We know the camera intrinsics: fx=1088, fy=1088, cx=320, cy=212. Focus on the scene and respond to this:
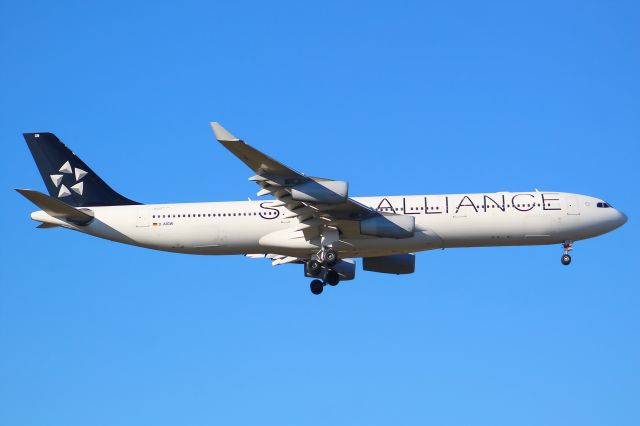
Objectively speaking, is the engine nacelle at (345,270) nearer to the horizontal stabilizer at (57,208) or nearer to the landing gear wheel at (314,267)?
the landing gear wheel at (314,267)

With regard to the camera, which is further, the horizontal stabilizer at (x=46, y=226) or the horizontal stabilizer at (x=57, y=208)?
the horizontal stabilizer at (x=46, y=226)

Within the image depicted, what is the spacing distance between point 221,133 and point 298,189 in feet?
18.1

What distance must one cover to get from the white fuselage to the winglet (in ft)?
28.7


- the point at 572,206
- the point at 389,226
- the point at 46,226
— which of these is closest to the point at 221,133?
the point at 389,226

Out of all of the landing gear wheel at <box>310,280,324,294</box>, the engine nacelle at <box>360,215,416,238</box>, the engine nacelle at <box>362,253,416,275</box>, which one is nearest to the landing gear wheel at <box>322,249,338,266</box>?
the engine nacelle at <box>360,215,416,238</box>

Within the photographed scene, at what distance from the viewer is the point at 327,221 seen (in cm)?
5294

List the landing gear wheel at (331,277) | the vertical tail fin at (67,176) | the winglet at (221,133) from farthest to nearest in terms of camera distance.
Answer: the vertical tail fin at (67,176)
the landing gear wheel at (331,277)
the winglet at (221,133)

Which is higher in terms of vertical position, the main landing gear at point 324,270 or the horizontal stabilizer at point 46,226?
the horizontal stabilizer at point 46,226

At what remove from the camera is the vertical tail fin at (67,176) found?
5738 centimetres

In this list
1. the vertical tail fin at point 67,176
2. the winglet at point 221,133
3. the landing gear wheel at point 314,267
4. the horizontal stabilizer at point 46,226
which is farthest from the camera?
the vertical tail fin at point 67,176

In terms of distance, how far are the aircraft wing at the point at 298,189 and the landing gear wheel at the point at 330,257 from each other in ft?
5.00

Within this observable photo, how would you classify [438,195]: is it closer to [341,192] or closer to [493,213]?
[493,213]

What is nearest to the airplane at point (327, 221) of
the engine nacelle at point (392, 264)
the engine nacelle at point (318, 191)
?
the engine nacelle at point (318, 191)

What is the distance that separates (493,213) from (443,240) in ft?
9.02
